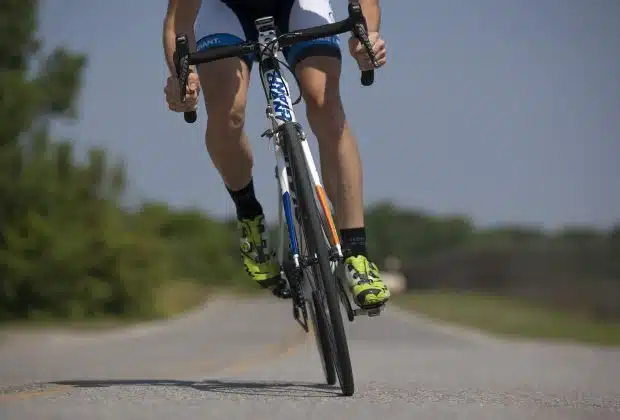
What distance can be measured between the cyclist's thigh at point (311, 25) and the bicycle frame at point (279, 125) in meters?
0.15

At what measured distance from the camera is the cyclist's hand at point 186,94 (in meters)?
5.32

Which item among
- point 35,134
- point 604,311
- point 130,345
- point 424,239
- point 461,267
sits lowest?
point 424,239

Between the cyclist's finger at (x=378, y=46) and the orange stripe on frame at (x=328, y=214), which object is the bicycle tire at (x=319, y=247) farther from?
the cyclist's finger at (x=378, y=46)

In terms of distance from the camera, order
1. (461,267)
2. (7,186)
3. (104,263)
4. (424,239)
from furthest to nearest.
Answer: (424,239) < (461,267) < (104,263) < (7,186)

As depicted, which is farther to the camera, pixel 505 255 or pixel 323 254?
pixel 505 255

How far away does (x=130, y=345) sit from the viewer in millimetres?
15734

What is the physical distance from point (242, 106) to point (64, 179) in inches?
1041

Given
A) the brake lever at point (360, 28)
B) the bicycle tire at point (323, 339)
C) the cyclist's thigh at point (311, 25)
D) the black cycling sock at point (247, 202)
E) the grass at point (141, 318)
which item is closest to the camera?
the brake lever at point (360, 28)

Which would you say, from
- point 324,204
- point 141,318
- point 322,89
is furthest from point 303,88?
point 141,318

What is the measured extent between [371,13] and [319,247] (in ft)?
3.88

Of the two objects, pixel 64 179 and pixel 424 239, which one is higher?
pixel 64 179

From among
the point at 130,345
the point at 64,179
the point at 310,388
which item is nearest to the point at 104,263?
the point at 64,179

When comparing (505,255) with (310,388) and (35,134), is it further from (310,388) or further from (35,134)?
(310,388)

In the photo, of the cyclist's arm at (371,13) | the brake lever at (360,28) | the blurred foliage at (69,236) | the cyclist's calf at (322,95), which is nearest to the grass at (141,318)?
the blurred foliage at (69,236)
